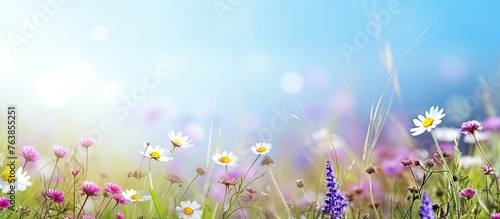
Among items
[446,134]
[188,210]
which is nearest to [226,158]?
[188,210]

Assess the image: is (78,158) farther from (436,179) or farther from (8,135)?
(436,179)

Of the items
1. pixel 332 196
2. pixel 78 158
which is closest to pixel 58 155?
pixel 78 158

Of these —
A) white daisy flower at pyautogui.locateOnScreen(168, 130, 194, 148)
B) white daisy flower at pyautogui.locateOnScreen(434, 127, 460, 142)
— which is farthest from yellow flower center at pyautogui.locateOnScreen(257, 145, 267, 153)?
white daisy flower at pyautogui.locateOnScreen(434, 127, 460, 142)

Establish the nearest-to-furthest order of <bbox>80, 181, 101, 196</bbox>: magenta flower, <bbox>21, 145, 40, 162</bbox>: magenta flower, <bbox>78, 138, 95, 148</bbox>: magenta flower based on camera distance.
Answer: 1. <bbox>80, 181, 101, 196</bbox>: magenta flower
2. <bbox>21, 145, 40, 162</bbox>: magenta flower
3. <bbox>78, 138, 95, 148</bbox>: magenta flower

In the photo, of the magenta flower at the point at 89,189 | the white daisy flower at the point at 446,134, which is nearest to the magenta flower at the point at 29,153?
the magenta flower at the point at 89,189

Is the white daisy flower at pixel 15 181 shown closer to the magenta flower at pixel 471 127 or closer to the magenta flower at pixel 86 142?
the magenta flower at pixel 86 142

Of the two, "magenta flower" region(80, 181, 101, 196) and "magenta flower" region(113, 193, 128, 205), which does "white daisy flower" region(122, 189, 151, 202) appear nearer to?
"magenta flower" region(113, 193, 128, 205)

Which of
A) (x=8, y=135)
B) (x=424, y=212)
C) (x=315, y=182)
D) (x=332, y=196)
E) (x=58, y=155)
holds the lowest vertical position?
(x=424, y=212)
